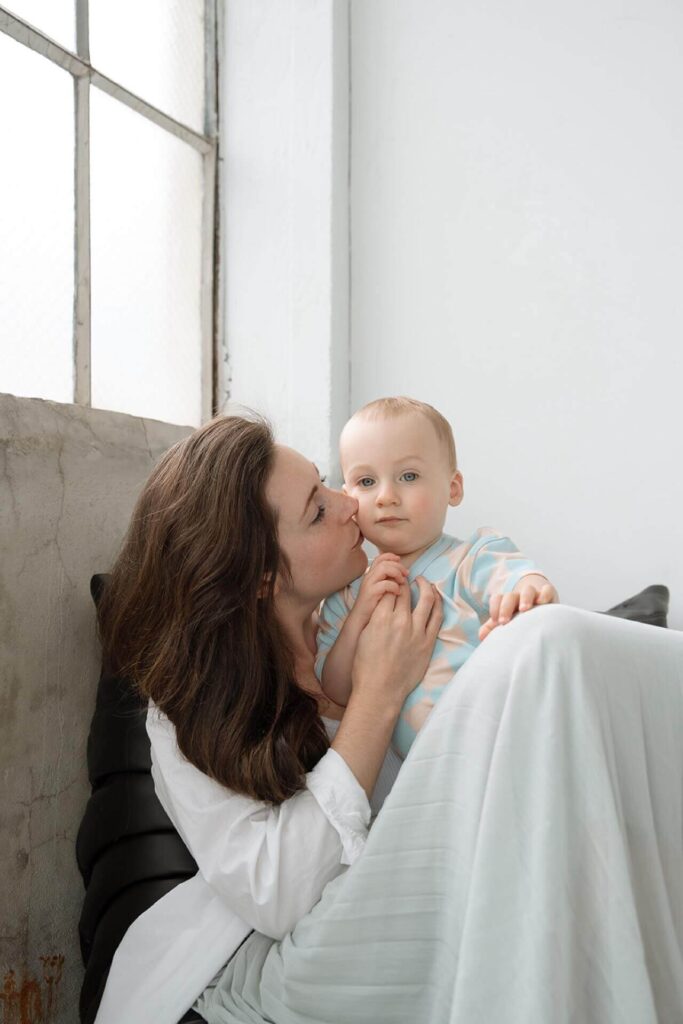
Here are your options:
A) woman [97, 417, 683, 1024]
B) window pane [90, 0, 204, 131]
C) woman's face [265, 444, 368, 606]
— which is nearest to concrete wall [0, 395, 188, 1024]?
woman [97, 417, 683, 1024]

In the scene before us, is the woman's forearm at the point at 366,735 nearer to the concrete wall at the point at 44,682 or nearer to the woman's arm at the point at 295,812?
the woman's arm at the point at 295,812

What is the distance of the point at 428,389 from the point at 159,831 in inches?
49.8

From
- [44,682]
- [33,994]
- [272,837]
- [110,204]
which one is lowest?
[33,994]

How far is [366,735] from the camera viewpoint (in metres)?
1.43

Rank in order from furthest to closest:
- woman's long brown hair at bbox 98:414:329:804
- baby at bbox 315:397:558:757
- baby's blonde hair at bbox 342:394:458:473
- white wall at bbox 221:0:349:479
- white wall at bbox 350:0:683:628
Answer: white wall at bbox 221:0:349:479 < white wall at bbox 350:0:683:628 < baby's blonde hair at bbox 342:394:458:473 < baby at bbox 315:397:558:757 < woman's long brown hair at bbox 98:414:329:804

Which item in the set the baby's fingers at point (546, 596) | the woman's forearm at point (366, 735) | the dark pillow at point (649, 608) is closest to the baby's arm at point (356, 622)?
the woman's forearm at point (366, 735)

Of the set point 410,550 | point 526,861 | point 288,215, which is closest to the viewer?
point 526,861

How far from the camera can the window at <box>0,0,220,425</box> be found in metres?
1.97

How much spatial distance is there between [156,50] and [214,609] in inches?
60.1

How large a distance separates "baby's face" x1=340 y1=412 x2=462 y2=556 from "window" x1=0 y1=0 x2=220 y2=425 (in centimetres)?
73

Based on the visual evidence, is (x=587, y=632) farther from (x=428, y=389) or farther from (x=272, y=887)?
(x=428, y=389)

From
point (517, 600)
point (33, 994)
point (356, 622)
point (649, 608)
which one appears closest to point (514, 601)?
point (517, 600)

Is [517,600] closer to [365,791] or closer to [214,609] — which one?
[365,791]

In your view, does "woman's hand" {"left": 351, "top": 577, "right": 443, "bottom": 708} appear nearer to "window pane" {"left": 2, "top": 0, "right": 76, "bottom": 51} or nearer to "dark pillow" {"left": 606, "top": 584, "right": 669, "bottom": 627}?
"dark pillow" {"left": 606, "top": 584, "right": 669, "bottom": 627}
